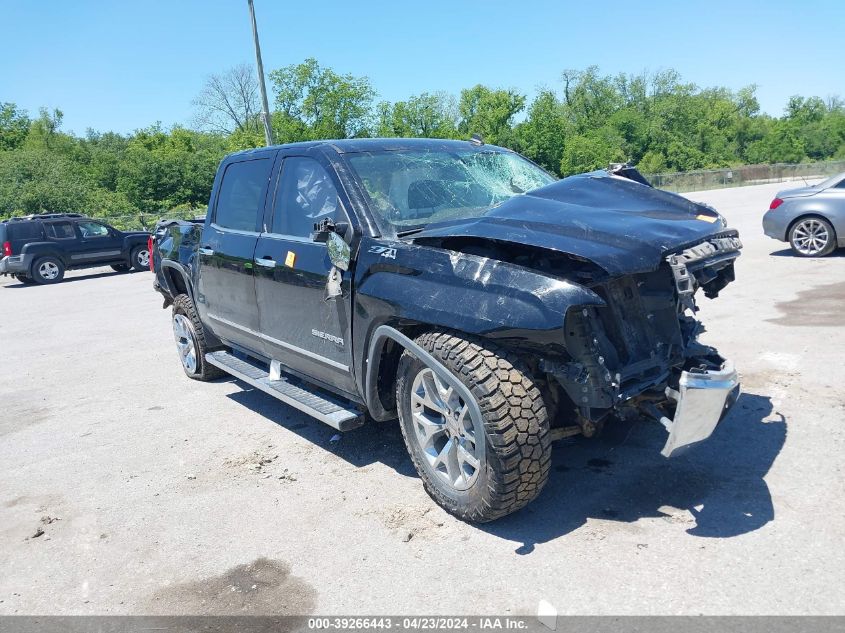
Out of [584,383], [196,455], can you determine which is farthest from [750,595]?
[196,455]

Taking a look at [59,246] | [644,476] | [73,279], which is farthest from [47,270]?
[644,476]

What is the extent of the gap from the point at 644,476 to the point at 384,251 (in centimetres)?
197

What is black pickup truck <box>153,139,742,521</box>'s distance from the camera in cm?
321

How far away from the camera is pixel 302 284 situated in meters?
4.47

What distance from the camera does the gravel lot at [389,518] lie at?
304 cm

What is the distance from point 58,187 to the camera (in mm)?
42438

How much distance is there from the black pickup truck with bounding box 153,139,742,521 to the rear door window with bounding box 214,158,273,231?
0.07 m

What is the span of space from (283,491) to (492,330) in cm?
188

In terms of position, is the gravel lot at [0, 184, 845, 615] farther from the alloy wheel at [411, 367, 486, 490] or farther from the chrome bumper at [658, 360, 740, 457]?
the chrome bumper at [658, 360, 740, 457]

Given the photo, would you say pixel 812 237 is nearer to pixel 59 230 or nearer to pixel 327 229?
pixel 327 229

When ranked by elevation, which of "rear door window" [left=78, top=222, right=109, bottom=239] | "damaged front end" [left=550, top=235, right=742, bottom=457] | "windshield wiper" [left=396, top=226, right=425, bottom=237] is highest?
"windshield wiper" [left=396, top=226, right=425, bottom=237]

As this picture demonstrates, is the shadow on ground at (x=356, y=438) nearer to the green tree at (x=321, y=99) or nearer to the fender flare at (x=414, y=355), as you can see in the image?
the fender flare at (x=414, y=355)

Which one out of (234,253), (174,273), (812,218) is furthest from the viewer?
(812,218)

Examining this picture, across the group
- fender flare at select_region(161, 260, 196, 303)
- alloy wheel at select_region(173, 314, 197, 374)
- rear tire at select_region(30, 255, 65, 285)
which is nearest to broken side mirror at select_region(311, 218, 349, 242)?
fender flare at select_region(161, 260, 196, 303)
